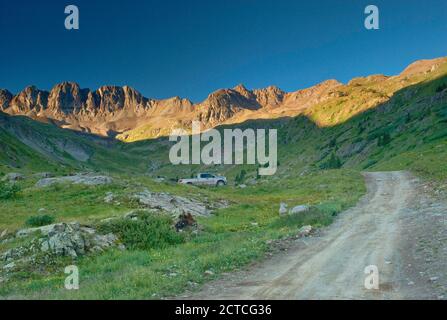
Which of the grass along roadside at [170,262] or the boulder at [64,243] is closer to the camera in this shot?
the grass along roadside at [170,262]

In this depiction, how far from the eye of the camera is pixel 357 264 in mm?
15031

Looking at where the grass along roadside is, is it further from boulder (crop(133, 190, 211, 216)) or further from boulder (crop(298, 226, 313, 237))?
boulder (crop(133, 190, 211, 216))

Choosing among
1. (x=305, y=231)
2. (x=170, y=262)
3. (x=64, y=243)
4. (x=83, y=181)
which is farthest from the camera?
(x=83, y=181)

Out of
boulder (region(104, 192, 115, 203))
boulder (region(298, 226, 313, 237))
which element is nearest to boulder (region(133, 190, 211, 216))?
boulder (region(104, 192, 115, 203))

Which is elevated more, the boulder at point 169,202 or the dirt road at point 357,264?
the boulder at point 169,202

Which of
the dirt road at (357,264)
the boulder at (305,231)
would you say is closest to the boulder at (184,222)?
the boulder at (305,231)

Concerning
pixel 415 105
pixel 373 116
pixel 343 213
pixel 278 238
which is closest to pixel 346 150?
pixel 415 105

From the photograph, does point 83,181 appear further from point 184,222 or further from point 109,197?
point 184,222

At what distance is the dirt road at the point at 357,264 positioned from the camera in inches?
464

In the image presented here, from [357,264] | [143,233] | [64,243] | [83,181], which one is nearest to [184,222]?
[143,233]

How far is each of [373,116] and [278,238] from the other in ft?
518

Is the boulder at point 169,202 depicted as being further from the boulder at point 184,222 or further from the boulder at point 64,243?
the boulder at point 64,243

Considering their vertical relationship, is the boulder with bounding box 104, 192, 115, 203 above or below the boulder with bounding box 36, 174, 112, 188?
below

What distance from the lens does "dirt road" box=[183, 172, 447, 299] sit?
11.8m
